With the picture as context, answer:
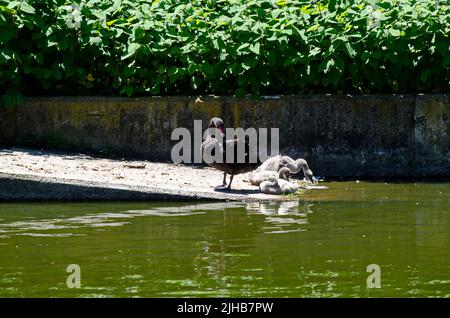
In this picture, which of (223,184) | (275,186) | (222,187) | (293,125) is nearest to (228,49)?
(293,125)

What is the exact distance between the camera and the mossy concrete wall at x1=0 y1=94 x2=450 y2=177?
1466 cm

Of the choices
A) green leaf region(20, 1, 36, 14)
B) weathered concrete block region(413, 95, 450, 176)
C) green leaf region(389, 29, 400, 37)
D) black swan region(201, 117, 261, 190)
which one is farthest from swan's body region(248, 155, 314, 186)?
green leaf region(20, 1, 36, 14)

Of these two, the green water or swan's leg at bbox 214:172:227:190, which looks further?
swan's leg at bbox 214:172:227:190

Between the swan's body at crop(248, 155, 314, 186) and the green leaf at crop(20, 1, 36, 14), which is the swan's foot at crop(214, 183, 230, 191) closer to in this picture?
the swan's body at crop(248, 155, 314, 186)

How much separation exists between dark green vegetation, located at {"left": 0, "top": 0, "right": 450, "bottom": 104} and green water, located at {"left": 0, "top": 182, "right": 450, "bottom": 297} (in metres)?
2.64

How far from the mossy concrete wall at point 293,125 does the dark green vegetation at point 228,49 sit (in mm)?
283

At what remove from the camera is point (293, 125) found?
1477 centimetres


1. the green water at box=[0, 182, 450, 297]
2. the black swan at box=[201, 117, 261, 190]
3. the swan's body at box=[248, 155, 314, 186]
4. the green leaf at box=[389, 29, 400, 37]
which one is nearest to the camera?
the green water at box=[0, 182, 450, 297]

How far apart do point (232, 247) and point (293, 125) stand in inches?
223

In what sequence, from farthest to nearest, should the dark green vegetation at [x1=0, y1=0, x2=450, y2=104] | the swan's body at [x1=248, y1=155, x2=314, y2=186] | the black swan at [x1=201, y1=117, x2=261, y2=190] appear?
the dark green vegetation at [x1=0, y1=0, x2=450, y2=104] → the swan's body at [x1=248, y1=155, x2=314, y2=186] → the black swan at [x1=201, y1=117, x2=261, y2=190]

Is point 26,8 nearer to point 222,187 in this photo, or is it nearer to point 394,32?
point 222,187

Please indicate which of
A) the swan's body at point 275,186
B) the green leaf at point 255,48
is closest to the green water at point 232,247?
the swan's body at point 275,186
